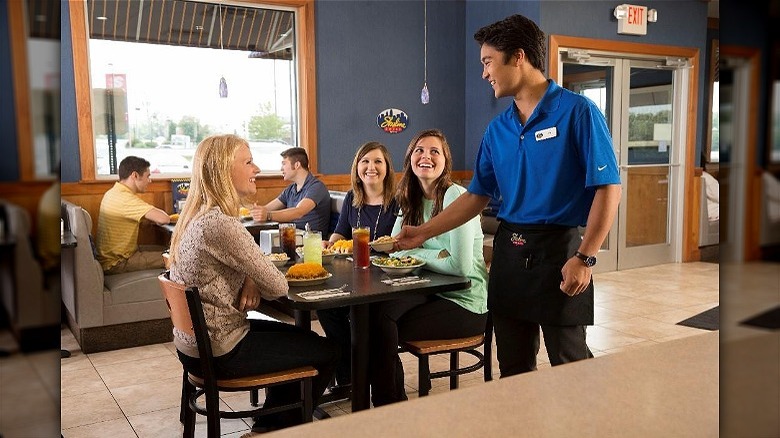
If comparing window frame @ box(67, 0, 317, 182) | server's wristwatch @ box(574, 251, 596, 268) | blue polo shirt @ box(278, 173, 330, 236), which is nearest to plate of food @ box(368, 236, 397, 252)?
server's wristwatch @ box(574, 251, 596, 268)

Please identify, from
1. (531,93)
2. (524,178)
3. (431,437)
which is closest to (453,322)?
(524,178)

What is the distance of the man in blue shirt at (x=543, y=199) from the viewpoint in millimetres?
2180

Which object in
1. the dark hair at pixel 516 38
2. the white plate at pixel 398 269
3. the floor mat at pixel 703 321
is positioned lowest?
the floor mat at pixel 703 321

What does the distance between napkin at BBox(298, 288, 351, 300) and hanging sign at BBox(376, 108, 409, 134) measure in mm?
4717

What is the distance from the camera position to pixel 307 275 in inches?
107

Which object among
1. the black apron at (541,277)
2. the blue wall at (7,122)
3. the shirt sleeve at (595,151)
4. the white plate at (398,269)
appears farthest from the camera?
the white plate at (398,269)

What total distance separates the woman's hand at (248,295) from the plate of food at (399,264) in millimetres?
588

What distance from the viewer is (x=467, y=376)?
12.5 feet

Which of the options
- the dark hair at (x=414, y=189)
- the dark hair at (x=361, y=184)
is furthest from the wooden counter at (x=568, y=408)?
the dark hair at (x=361, y=184)

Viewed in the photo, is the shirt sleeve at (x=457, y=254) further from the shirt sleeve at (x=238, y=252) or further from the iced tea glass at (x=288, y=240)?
the shirt sleeve at (x=238, y=252)

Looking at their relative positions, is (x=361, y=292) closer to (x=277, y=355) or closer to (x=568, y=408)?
(x=277, y=355)

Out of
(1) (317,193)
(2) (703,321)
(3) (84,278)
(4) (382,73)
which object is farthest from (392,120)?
(3) (84,278)

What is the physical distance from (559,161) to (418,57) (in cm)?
535

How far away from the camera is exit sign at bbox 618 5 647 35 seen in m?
6.92
